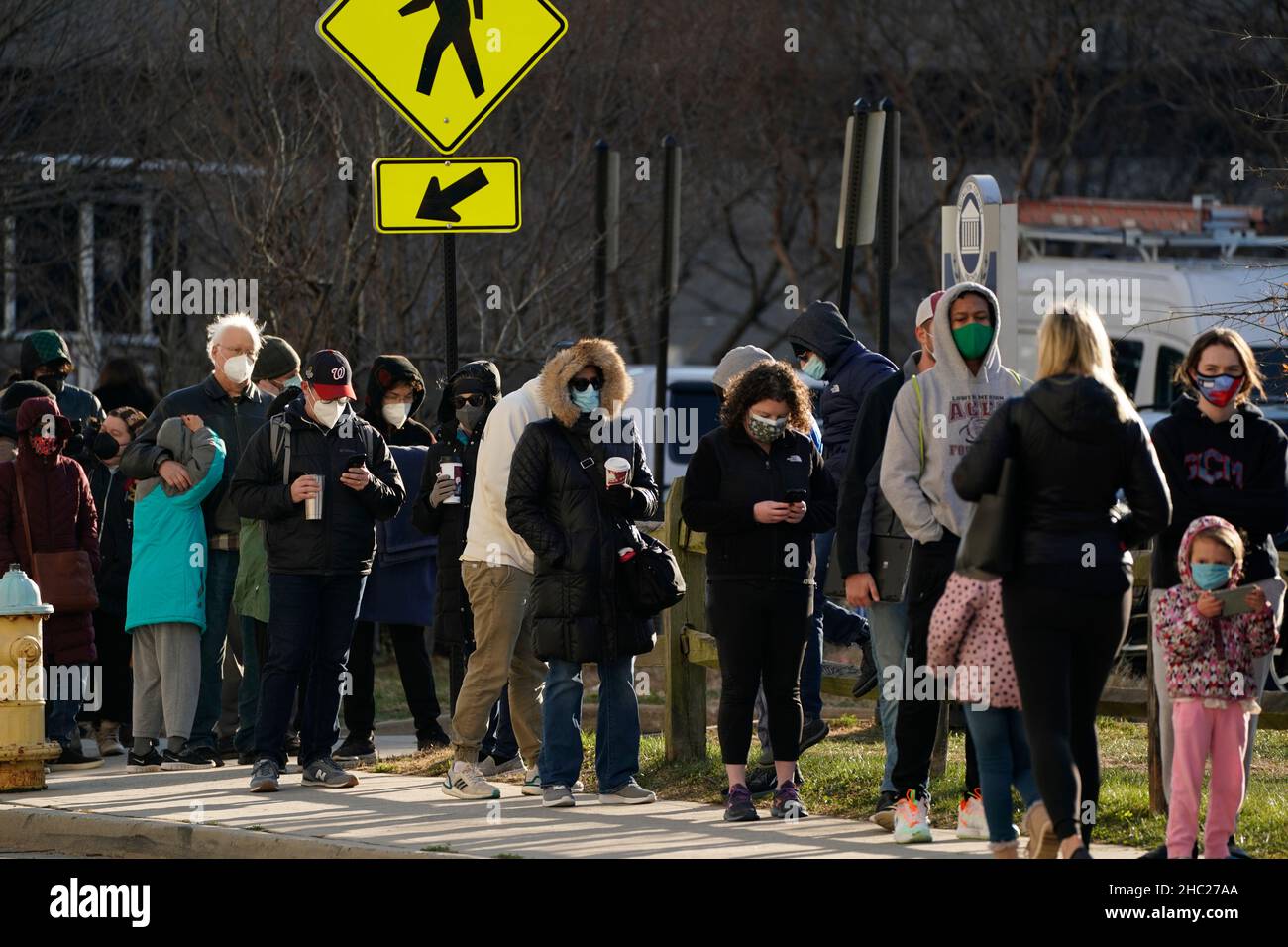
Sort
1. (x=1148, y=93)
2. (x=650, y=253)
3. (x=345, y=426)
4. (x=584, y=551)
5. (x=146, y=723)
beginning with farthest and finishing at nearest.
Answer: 1. (x=1148, y=93)
2. (x=650, y=253)
3. (x=146, y=723)
4. (x=345, y=426)
5. (x=584, y=551)

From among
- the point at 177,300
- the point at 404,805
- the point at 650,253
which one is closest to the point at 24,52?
the point at 177,300

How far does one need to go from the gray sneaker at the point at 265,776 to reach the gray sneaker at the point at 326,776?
9.6 inches

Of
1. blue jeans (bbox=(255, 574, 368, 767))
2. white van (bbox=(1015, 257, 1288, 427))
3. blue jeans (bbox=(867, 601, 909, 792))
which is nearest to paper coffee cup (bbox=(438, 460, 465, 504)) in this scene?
blue jeans (bbox=(255, 574, 368, 767))

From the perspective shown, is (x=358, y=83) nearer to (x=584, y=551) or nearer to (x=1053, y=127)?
(x=584, y=551)

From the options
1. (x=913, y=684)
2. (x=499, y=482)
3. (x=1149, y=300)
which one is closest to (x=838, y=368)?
(x=499, y=482)

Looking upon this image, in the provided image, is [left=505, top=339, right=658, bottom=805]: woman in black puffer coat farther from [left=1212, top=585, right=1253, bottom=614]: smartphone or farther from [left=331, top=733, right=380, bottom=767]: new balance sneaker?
[left=1212, top=585, right=1253, bottom=614]: smartphone

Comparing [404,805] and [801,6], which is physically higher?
[801,6]

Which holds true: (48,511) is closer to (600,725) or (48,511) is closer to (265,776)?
(265,776)

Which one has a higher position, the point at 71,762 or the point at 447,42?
the point at 447,42

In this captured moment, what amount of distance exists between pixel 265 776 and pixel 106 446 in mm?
2678

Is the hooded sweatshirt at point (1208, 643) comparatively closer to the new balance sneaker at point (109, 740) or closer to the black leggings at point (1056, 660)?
the black leggings at point (1056, 660)

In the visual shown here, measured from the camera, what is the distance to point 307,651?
10734 mm

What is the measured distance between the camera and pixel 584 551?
32.6ft

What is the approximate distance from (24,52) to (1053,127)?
46.1 ft
